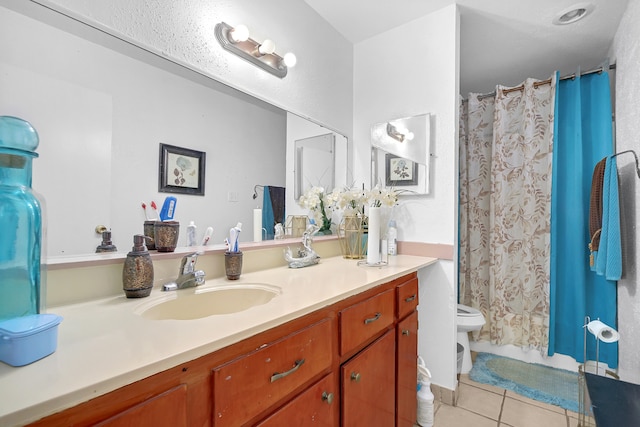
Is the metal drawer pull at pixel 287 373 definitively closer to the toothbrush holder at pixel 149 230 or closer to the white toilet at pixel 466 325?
the toothbrush holder at pixel 149 230

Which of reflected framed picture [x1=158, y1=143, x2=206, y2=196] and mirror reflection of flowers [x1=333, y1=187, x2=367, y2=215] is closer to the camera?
reflected framed picture [x1=158, y1=143, x2=206, y2=196]

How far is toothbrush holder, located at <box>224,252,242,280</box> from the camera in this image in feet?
3.78

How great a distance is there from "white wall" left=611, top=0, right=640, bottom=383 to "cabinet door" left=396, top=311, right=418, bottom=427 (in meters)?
1.25

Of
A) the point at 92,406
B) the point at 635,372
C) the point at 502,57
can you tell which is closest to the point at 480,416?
the point at 635,372

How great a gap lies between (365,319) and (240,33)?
1.34 meters

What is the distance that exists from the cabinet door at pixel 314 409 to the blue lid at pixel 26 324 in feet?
1.60

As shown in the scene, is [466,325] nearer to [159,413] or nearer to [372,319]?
[372,319]

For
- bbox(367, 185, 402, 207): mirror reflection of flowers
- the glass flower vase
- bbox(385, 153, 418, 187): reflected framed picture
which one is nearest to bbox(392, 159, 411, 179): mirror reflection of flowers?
bbox(385, 153, 418, 187): reflected framed picture

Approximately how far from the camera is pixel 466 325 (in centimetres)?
206

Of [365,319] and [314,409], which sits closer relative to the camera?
[314,409]

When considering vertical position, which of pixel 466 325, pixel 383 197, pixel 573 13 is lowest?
pixel 466 325

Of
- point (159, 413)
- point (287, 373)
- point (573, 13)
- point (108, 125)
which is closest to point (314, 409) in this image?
point (287, 373)

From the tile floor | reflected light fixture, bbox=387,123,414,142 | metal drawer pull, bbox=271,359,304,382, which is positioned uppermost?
reflected light fixture, bbox=387,123,414,142

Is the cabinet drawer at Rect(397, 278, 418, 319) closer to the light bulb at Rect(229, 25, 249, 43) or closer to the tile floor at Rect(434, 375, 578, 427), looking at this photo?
the tile floor at Rect(434, 375, 578, 427)
